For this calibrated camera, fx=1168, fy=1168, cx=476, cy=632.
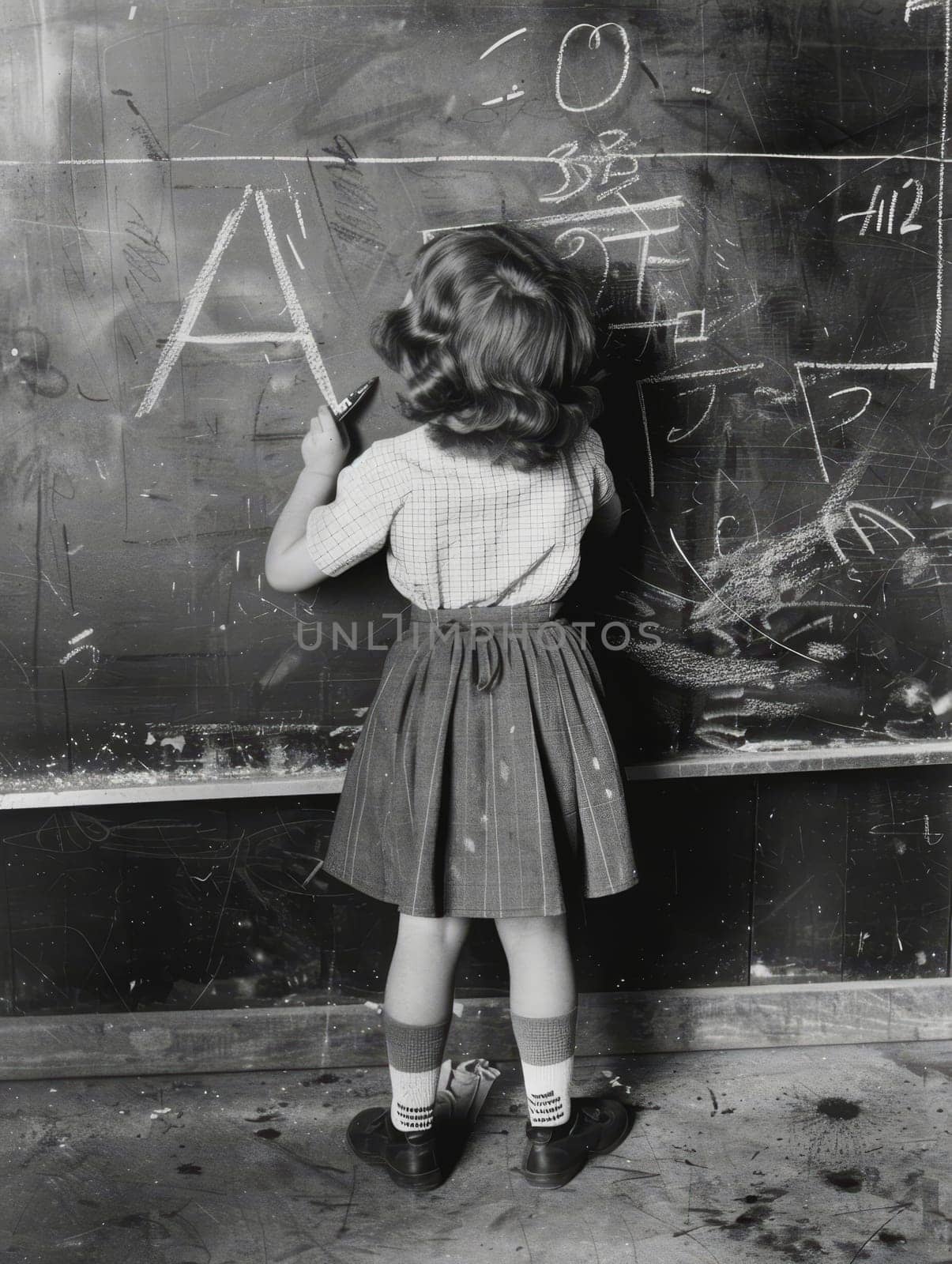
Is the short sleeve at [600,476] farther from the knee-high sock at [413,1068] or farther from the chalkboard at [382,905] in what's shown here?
the knee-high sock at [413,1068]

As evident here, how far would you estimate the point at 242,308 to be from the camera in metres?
1.91

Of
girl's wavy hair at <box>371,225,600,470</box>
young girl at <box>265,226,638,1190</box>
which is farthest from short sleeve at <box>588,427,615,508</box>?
girl's wavy hair at <box>371,225,600,470</box>

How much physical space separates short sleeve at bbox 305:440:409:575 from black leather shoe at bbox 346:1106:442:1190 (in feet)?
3.09

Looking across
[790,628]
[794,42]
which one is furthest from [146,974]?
[794,42]

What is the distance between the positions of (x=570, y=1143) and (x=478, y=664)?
Answer: 0.82m

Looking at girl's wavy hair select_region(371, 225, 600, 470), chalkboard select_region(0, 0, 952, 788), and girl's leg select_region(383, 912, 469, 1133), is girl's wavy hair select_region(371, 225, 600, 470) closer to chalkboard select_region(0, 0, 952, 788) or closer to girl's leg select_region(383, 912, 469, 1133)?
chalkboard select_region(0, 0, 952, 788)

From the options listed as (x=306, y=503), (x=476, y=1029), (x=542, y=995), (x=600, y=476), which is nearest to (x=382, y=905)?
(x=476, y=1029)

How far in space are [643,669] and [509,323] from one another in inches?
30.0

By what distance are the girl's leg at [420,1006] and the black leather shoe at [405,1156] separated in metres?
0.03

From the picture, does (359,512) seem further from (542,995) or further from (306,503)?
(542,995)

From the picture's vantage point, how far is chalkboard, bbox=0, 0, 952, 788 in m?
1.86

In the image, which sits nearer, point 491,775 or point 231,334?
point 491,775

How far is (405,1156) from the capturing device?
6.23ft

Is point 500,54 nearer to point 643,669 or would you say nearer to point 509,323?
point 509,323
